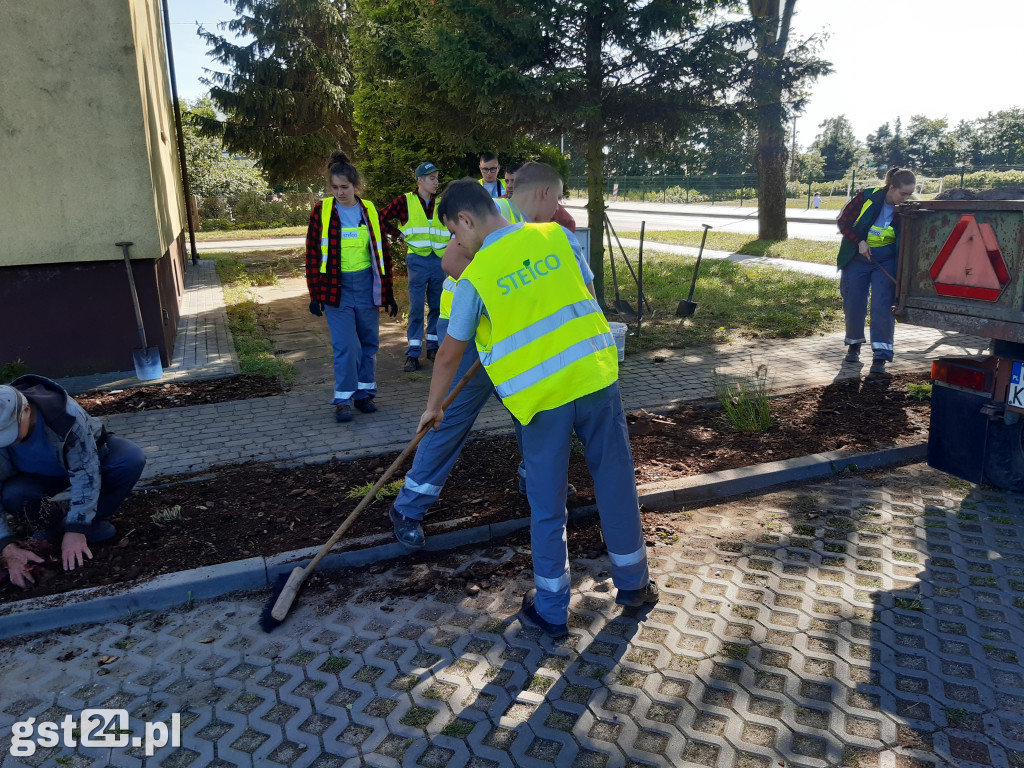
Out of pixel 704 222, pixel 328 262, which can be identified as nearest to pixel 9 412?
pixel 328 262

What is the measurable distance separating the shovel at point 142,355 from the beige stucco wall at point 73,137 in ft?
0.47

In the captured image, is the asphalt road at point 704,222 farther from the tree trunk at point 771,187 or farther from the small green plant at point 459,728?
the small green plant at point 459,728

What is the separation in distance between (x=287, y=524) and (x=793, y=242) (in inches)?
651

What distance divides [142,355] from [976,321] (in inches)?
269

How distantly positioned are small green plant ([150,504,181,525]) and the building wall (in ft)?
12.5

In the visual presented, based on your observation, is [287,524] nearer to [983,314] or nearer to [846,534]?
[846,534]

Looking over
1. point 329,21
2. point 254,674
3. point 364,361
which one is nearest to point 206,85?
point 329,21

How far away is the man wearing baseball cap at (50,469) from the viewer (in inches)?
146

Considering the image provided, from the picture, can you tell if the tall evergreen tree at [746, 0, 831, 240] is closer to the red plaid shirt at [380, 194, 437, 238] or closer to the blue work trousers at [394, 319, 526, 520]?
the red plaid shirt at [380, 194, 437, 238]

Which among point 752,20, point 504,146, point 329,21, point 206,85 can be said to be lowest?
point 504,146

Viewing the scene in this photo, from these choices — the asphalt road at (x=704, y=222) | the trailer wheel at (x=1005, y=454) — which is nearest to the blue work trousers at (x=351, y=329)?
the trailer wheel at (x=1005, y=454)

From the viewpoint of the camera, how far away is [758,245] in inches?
696

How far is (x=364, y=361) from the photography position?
625cm

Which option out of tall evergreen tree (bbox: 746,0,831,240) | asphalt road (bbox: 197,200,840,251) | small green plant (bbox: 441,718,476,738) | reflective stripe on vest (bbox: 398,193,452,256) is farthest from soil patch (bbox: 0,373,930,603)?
asphalt road (bbox: 197,200,840,251)
